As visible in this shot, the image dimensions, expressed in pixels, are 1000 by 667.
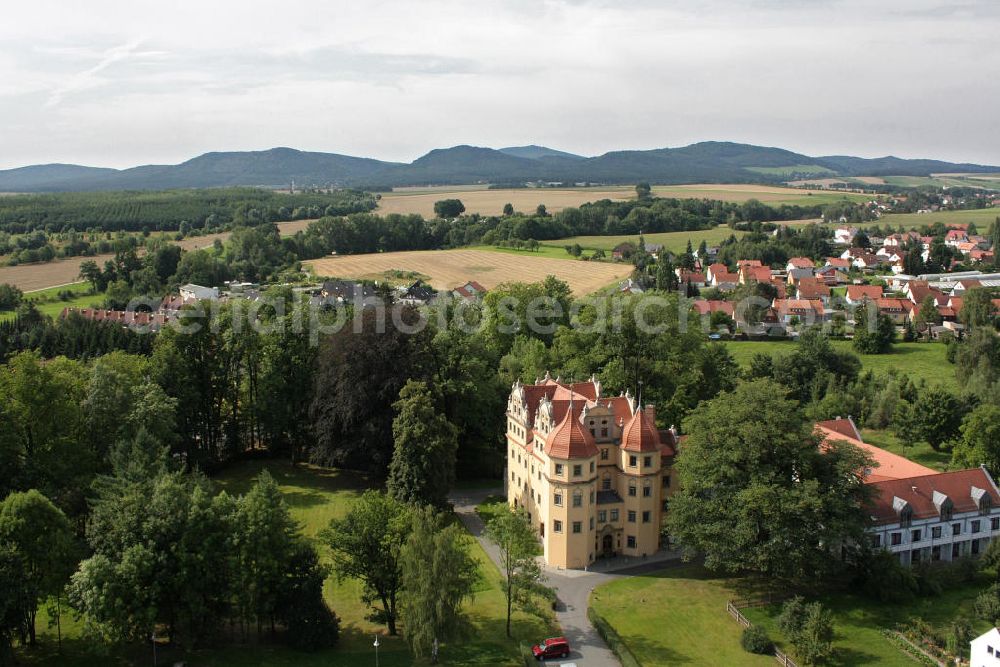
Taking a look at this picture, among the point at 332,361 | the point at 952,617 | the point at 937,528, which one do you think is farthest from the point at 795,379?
the point at 332,361

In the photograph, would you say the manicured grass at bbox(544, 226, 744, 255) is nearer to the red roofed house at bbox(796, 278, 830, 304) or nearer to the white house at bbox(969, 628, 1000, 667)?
the red roofed house at bbox(796, 278, 830, 304)

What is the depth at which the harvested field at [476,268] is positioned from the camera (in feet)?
378

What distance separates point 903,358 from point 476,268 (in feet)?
204

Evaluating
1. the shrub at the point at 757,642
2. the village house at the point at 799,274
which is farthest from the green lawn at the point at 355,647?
the village house at the point at 799,274

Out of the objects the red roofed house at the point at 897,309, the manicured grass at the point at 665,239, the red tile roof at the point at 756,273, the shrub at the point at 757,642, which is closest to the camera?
the shrub at the point at 757,642

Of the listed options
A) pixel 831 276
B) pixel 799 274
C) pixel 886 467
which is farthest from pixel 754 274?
pixel 886 467

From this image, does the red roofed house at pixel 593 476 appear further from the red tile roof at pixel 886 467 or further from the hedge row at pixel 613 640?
the red tile roof at pixel 886 467

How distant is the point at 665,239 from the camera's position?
163 m

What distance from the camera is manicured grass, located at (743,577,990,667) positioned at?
33.9 m

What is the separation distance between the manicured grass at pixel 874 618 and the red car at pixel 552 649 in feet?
30.3

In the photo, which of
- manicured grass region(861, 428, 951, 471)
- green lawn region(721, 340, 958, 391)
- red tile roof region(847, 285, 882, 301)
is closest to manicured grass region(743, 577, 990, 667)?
manicured grass region(861, 428, 951, 471)

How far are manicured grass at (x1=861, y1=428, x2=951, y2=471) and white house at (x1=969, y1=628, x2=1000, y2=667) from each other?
88.2 feet

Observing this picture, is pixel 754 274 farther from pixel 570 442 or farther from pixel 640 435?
pixel 570 442

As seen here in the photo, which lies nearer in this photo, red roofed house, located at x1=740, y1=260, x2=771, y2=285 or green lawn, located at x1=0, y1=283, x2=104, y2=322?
green lawn, located at x1=0, y1=283, x2=104, y2=322
